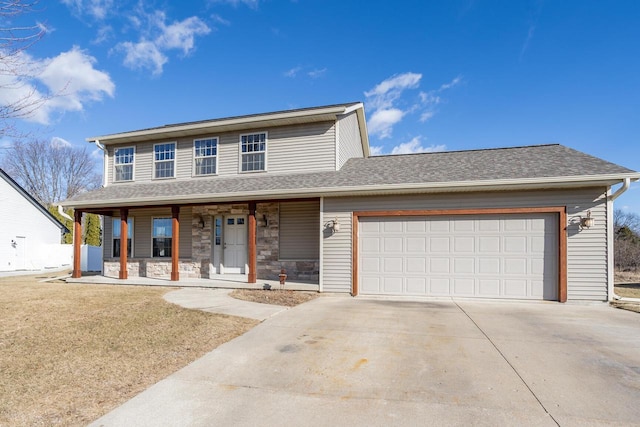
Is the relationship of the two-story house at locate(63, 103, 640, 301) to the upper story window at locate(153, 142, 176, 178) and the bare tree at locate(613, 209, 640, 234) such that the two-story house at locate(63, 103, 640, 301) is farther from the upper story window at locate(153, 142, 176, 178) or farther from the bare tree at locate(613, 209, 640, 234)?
the bare tree at locate(613, 209, 640, 234)

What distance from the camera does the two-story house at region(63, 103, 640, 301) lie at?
8195mm

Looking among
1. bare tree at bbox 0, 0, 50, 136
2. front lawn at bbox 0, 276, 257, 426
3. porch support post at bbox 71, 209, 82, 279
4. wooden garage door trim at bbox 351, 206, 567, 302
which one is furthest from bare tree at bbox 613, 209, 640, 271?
porch support post at bbox 71, 209, 82, 279

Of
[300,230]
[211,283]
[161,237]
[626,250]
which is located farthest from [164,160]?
[626,250]

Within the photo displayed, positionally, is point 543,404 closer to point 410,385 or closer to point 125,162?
point 410,385

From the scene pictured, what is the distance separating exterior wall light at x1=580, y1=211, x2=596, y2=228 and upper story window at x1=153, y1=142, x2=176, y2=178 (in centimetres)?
1329

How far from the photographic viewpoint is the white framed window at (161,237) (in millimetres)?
13125

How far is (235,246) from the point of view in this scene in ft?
40.4

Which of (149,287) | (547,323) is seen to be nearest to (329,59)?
(149,287)

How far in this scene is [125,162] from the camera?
13.8 m

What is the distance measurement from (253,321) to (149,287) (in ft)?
20.1

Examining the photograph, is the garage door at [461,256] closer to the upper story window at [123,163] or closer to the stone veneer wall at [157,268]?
the stone veneer wall at [157,268]

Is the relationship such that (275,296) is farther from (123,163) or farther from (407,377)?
(123,163)

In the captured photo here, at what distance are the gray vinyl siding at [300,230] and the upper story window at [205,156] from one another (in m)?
3.30

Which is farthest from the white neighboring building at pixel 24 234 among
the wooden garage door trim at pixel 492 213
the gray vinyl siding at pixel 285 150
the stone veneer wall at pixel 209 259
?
the wooden garage door trim at pixel 492 213
